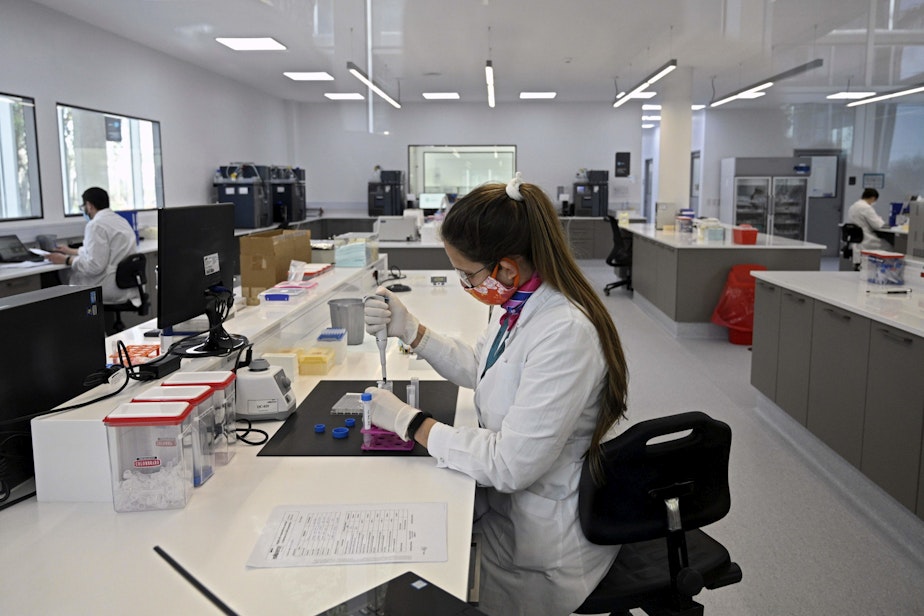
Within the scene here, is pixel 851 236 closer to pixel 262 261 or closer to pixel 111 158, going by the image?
pixel 262 261

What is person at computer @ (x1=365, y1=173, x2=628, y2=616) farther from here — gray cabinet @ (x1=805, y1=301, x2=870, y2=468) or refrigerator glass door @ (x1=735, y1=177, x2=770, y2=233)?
refrigerator glass door @ (x1=735, y1=177, x2=770, y2=233)

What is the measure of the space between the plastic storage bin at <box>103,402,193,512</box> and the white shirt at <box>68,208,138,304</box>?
4.84 m

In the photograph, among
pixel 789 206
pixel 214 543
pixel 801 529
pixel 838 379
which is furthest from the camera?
pixel 789 206

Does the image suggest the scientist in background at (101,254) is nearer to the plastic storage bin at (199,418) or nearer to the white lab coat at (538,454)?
the plastic storage bin at (199,418)

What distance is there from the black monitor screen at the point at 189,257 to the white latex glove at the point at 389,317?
54 cm

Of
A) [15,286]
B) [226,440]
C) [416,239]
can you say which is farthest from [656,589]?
[416,239]

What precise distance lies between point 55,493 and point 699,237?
6838 mm

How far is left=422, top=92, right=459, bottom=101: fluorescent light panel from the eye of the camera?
1257 centimetres

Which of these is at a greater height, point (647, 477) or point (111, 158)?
point (111, 158)

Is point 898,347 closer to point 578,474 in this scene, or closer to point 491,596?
point 578,474

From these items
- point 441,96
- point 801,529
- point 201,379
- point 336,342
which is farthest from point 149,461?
point 441,96

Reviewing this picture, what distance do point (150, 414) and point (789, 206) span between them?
45.2 feet

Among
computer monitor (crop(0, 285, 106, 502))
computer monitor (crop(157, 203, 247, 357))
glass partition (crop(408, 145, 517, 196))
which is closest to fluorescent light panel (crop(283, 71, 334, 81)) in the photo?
glass partition (crop(408, 145, 517, 196))

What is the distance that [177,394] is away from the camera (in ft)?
5.33
